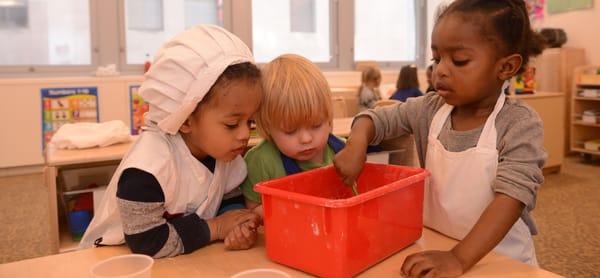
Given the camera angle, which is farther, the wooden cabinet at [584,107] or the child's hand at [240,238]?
the wooden cabinet at [584,107]

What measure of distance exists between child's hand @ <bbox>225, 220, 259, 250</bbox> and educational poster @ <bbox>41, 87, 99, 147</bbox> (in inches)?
169

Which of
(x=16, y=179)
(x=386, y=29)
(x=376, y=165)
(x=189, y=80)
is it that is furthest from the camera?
(x=386, y=29)

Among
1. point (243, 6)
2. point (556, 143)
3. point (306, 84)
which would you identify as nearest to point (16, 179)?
point (243, 6)

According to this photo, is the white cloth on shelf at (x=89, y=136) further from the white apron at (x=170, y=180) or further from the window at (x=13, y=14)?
the window at (x=13, y=14)

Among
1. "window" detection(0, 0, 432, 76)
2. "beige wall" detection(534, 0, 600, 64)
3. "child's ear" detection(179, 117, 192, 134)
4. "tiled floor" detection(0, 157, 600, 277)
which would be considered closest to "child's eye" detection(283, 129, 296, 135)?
"child's ear" detection(179, 117, 192, 134)

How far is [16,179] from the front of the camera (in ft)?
15.1

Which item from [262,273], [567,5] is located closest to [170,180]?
[262,273]

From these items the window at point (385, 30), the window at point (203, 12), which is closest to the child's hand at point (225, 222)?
the window at point (203, 12)

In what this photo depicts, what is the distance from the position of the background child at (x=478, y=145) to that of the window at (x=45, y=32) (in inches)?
194

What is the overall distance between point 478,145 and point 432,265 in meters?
0.29

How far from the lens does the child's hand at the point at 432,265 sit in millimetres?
773

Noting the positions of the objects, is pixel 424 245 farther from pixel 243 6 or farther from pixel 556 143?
pixel 243 6

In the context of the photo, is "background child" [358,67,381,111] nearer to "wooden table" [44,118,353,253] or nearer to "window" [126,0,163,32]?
"window" [126,0,163,32]

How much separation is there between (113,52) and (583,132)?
5.19 metres
